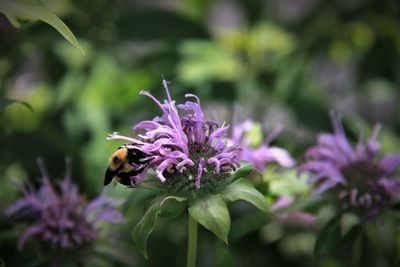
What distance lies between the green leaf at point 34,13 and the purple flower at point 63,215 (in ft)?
1.50

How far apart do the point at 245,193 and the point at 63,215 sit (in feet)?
1.44

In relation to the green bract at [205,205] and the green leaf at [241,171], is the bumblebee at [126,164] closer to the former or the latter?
the green bract at [205,205]

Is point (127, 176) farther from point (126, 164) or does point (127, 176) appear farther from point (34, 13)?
point (34, 13)

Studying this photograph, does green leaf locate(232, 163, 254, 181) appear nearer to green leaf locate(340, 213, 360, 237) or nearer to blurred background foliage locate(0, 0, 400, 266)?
green leaf locate(340, 213, 360, 237)

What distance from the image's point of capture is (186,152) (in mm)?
941

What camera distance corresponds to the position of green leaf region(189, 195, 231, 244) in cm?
82

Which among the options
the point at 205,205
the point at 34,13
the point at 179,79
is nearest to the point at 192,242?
the point at 205,205

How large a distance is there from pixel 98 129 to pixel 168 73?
29cm

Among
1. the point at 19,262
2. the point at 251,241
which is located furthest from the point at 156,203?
the point at 251,241

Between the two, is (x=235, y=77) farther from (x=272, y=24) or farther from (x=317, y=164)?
(x=317, y=164)

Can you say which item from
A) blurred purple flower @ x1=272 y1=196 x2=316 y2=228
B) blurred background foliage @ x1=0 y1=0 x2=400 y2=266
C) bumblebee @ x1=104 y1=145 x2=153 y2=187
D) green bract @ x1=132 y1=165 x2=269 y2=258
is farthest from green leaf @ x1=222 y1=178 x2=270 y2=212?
blurred background foliage @ x1=0 y1=0 x2=400 y2=266

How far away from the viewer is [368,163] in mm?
1217

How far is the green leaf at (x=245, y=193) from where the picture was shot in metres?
0.85

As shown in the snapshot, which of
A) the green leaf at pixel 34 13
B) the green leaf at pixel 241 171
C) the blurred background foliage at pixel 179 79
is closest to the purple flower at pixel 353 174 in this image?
the blurred background foliage at pixel 179 79
